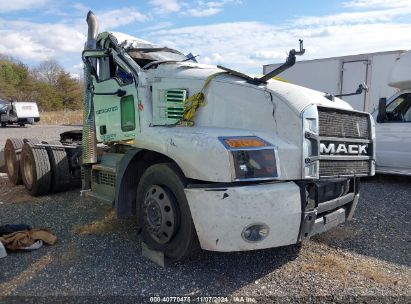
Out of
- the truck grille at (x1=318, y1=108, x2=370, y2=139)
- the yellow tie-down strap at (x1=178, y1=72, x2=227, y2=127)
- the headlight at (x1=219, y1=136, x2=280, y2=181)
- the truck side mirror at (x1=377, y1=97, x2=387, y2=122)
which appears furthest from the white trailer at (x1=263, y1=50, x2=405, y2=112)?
the headlight at (x1=219, y1=136, x2=280, y2=181)

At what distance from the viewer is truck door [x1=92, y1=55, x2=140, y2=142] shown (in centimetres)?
507

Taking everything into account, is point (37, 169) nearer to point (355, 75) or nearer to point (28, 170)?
point (28, 170)

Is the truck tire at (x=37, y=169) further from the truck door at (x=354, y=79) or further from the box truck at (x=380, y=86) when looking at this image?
the truck door at (x=354, y=79)

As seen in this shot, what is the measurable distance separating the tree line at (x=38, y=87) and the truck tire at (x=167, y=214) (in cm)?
5439

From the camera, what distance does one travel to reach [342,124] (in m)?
4.11

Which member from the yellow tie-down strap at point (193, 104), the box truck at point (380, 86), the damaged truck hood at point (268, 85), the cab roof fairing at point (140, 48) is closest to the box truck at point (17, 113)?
the box truck at point (380, 86)

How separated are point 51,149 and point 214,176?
454 cm

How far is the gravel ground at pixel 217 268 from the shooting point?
141 inches

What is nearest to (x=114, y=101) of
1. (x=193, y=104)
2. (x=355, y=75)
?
(x=193, y=104)

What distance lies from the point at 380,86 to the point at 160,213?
983cm

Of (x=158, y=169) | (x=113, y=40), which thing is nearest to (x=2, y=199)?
(x=113, y=40)

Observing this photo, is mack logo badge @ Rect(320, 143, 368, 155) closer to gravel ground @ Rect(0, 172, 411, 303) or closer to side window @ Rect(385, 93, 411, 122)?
gravel ground @ Rect(0, 172, 411, 303)

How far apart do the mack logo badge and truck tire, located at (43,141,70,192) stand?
4.71 meters

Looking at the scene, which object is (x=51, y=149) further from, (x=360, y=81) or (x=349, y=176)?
(x=360, y=81)
